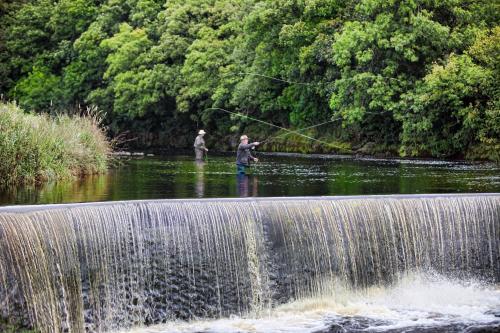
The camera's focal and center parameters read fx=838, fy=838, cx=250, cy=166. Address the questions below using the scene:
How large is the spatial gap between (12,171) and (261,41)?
73.1ft

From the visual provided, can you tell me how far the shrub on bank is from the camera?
1958cm

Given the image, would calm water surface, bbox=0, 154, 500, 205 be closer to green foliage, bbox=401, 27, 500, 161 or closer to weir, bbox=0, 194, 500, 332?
green foliage, bbox=401, 27, 500, 161

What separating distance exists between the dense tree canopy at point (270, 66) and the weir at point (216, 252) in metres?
14.2

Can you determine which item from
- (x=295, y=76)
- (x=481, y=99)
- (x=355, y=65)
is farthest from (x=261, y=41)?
(x=481, y=99)

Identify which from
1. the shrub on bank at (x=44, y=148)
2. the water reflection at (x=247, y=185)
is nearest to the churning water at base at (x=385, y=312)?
the water reflection at (x=247, y=185)

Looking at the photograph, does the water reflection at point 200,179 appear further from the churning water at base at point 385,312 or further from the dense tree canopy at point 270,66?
the dense tree canopy at point 270,66

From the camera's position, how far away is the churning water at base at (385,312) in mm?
13875

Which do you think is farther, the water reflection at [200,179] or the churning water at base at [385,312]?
the water reflection at [200,179]

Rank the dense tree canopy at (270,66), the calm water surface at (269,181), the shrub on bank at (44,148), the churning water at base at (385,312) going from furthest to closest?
the dense tree canopy at (270,66) → the shrub on bank at (44,148) → the calm water surface at (269,181) → the churning water at base at (385,312)

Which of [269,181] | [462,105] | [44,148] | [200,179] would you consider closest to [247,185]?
[269,181]

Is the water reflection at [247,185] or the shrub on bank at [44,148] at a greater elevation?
the shrub on bank at [44,148]

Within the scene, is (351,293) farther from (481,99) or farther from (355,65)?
(355,65)

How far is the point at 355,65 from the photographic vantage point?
116 feet

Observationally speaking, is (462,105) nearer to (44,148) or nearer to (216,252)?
(44,148)
